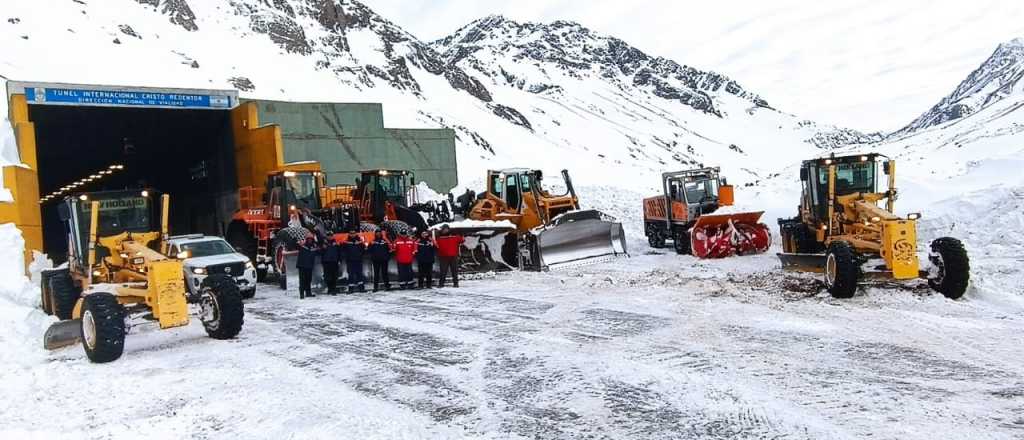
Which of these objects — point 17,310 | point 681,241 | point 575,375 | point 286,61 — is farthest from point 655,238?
point 286,61

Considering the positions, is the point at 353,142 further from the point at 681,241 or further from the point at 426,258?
the point at 426,258

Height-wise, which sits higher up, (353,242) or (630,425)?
(353,242)

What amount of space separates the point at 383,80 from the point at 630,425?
6486 centimetres

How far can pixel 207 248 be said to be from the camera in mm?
14008

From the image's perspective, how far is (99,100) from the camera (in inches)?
Result: 780

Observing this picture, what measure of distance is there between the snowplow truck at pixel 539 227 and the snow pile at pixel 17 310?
7.74m

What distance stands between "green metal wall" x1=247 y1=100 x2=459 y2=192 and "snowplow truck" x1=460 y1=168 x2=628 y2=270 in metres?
14.3

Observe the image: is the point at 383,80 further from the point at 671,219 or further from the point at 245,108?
the point at 671,219

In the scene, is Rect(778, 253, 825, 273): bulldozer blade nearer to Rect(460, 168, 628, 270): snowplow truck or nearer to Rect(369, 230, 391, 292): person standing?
Rect(460, 168, 628, 270): snowplow truck

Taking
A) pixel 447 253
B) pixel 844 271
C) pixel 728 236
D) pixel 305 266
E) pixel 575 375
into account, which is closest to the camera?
pixel 575 375

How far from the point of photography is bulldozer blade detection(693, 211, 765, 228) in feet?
55.7

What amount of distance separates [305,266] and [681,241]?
962 cm

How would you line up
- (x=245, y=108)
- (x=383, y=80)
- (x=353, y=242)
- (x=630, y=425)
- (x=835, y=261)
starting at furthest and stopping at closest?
(x=383, y=80), (x=245, y=108), (x=353, y=242), (x=835, y=261), (x=630, y=425)

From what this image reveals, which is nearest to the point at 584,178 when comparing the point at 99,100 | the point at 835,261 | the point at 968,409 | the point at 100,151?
the point at 100,151
